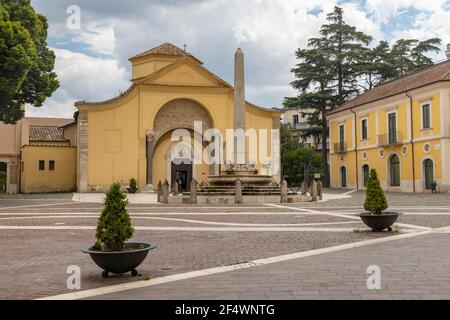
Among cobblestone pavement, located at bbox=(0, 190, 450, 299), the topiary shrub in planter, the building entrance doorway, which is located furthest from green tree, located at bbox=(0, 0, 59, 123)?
the building entrance doorway

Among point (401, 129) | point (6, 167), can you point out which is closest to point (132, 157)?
point (6, 167)

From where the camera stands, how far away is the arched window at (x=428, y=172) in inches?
1342

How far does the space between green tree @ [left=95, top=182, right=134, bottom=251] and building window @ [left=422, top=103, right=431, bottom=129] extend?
3159 centimetres

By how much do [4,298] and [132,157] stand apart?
31.9 metres

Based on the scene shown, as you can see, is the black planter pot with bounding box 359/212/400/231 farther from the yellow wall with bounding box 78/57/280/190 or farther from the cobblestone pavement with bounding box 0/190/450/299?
the yellow wall with bounding box 78/57/280/190

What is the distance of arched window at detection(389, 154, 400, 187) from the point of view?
3778 centimetres

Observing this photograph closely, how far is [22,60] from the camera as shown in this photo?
22422 mm

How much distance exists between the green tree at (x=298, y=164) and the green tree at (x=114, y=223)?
133 ft

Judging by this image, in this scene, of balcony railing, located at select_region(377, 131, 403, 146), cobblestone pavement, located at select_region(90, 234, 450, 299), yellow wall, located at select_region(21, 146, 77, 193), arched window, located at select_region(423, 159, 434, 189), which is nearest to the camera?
cobblestone pavement, located at select_region(90, 234, 450, 299)

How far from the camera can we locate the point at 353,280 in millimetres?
6332

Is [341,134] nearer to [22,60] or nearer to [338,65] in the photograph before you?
[338,65]

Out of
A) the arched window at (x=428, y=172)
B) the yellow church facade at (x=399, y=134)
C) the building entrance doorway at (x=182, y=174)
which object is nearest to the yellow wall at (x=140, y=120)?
the building entrance doorway at (x=182, y=174)

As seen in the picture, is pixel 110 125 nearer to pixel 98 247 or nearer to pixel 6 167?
pixel 6 167

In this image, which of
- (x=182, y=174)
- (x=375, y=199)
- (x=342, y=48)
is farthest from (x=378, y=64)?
(x=375, y=199)
